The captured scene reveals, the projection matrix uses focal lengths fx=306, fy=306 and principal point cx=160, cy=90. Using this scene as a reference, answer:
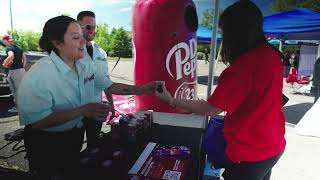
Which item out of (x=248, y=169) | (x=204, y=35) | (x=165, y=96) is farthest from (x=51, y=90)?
A: (x=204, y=35)

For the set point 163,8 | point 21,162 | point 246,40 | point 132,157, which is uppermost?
point 163,8

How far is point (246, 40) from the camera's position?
1.48 m

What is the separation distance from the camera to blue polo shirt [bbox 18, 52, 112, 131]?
148 cm

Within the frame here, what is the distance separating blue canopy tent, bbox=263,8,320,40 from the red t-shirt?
202 inches

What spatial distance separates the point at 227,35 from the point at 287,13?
598 cm

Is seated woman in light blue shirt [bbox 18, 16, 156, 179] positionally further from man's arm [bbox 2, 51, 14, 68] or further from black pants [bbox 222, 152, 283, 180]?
man's arm [bbox 2, 51, 14, 68]

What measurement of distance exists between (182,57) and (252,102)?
7.89 feet

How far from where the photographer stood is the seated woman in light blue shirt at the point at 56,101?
1.49 m

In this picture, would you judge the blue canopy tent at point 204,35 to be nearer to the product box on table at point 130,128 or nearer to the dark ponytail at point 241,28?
the product box on table at point 130,128

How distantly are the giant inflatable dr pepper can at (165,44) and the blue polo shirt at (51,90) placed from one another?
2069mm

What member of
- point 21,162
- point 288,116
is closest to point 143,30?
point 21,162

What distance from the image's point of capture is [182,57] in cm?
379

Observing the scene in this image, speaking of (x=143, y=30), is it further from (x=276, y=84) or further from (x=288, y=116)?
(x=288, y=116)

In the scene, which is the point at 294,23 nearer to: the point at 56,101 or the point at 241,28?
the point at 241,28
